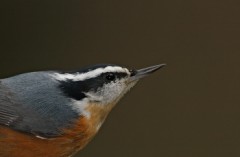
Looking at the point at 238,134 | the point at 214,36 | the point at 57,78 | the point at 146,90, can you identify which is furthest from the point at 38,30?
the point at 57,78

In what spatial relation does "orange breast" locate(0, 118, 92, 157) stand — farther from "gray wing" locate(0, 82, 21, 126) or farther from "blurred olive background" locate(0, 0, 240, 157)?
"blurred olive background" locate(0, 0, 240, 157)

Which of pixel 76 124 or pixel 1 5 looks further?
pixel 1 5

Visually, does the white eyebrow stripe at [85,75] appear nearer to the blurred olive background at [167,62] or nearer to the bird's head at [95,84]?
the bird's head at [95,84]

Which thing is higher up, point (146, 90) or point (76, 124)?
point (146, 90)

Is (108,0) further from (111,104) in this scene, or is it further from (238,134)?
(111,104)

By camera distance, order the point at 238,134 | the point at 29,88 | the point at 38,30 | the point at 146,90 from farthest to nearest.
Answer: the point at 38,30 → the point at 146,90 → the point at 238,134 → the point at 29,88

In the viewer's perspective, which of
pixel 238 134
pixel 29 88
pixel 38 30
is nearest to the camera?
pixel 29 88

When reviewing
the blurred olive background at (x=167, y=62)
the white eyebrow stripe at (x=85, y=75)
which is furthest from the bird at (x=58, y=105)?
the blurred olive background at (x=167, y=62)

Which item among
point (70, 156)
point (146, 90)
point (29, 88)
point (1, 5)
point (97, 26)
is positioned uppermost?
point (1, 5)
